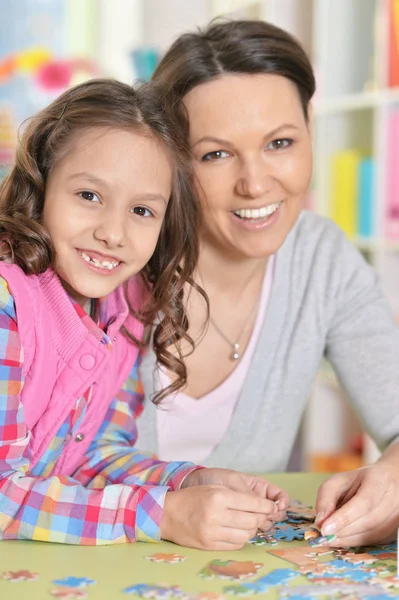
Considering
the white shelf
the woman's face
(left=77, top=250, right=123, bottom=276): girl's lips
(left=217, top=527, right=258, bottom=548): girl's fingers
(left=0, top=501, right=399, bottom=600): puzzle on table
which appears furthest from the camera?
the white shelf

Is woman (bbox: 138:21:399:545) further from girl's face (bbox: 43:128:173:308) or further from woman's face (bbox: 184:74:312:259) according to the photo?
girl's face (bbox: 43:128:173:308)

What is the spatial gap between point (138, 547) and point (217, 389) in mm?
670

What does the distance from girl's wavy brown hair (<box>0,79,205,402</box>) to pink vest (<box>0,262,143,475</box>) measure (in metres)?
0.05

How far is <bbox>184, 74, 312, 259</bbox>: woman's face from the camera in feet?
5.56

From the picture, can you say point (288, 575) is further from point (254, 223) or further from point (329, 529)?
point (254, 223)

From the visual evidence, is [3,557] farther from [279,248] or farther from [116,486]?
[279,248]

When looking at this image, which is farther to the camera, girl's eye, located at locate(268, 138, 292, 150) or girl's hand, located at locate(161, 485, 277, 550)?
girl's eye, located at locate(268, 138, 292, 150)

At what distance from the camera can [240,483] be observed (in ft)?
4.47

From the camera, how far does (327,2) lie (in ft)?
11.6

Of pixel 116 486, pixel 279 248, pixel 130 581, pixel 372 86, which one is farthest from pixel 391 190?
pixel 130 581

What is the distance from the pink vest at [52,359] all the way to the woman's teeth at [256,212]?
449 mm

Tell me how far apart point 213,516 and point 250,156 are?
74 cm

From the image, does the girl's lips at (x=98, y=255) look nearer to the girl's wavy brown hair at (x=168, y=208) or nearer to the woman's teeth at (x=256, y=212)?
the girl's wavy brown hair at (x=168, y=208)

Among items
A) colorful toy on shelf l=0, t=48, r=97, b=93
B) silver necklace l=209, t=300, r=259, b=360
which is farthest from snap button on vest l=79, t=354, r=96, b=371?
colorful toy on shelf l=0, t=48, r=97, b=93
